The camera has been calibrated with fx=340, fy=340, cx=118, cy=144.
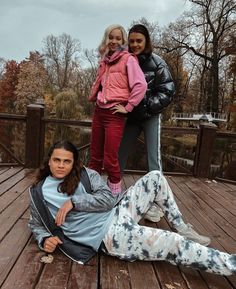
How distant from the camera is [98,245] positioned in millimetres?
2240

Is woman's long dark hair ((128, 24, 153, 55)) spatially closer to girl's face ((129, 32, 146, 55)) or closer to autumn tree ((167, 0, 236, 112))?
girl's face ((129, 32, 146, 55))

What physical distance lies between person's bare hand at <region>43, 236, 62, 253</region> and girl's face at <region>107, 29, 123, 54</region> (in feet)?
5.59

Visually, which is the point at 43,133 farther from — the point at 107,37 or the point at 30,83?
the point at 30,83

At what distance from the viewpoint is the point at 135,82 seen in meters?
2.97

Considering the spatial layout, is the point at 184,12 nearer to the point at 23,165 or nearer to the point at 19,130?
the point at 19,130

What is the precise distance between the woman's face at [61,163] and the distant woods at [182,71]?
1813cm

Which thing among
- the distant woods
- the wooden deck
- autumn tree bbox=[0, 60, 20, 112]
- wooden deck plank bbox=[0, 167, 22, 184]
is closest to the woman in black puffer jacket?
the wooden deck

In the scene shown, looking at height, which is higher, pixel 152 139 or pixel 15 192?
pixel 152 139

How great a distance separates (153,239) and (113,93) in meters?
1.47

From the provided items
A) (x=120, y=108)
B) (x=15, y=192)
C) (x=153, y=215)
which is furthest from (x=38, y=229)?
(x=15, y=192)

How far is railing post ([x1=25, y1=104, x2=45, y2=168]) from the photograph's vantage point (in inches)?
197

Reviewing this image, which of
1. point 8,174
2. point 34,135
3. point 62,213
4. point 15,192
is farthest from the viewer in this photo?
point 34,135

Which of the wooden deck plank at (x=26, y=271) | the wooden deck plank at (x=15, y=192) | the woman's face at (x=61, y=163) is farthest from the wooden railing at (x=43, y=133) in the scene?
the wooden deck plank at (x=26, y=271)

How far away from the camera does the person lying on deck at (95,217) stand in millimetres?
2123
